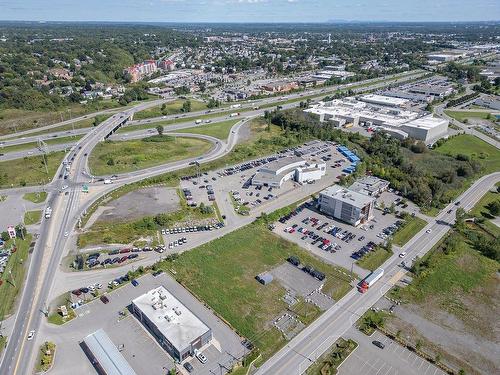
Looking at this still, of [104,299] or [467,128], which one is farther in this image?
[467,128]

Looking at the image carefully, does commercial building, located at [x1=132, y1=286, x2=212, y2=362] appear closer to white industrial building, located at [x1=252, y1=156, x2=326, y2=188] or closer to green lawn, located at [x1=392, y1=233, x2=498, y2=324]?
green lawn, located at [x1=392, y1=233, x2=498, y2=324]

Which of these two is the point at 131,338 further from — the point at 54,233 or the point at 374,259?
the point at 374,259

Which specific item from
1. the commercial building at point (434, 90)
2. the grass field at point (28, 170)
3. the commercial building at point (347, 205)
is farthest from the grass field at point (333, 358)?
the commercial building at point (434, 90)

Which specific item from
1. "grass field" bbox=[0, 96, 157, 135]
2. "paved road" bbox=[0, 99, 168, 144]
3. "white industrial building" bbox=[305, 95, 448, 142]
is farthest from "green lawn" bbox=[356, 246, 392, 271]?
"paved road" bbox=[0, 99, 168, 144]

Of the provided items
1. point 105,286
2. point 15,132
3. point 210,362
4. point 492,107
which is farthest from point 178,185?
point 492,107

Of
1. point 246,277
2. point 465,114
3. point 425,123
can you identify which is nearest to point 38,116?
point 246,277
